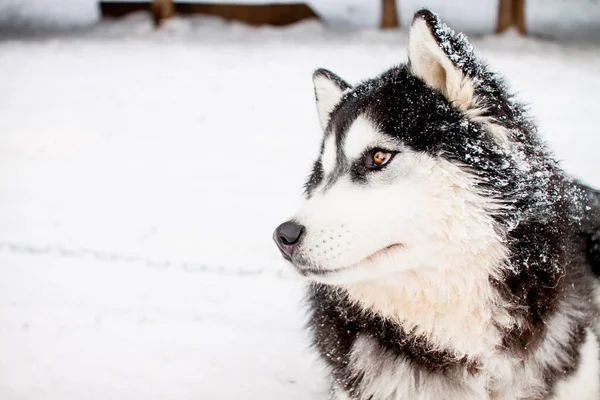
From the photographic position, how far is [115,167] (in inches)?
247

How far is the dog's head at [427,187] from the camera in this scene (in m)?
1.86

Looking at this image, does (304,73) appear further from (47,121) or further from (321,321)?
(321,321)

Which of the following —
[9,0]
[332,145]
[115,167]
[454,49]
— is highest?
[454,49]

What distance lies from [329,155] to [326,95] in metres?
0.40

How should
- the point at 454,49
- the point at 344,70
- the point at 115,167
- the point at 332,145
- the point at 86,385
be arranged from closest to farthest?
the point at 454,49, the point at 332,145, the point at 86,385, the point at 115,167, the point at 344,70

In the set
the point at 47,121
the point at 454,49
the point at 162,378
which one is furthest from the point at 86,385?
the point at 47,121

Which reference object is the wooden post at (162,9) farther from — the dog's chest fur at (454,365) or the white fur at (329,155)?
the dog's chest fur at (454,365)

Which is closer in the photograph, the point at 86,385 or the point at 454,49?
the point at 454,49

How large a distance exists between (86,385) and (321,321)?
1443 mm

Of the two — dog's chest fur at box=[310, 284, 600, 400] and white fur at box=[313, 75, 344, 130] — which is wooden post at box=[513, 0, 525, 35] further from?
dog's chest fur at box=[310, 284, 600, 400]

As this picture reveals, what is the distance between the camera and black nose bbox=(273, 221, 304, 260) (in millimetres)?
1923

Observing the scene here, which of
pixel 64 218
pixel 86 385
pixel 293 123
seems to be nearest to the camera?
pixel 86 385

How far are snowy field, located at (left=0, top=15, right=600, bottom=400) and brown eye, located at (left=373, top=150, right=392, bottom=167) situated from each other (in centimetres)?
115

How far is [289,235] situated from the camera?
76.0 inches
